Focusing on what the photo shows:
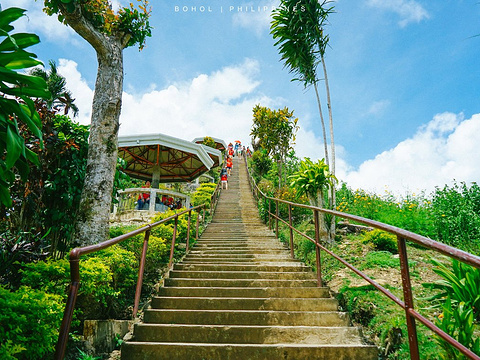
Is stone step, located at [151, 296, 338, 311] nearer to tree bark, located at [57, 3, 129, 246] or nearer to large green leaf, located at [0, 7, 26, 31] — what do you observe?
tree bark, located at [57, 3, 129, 246]

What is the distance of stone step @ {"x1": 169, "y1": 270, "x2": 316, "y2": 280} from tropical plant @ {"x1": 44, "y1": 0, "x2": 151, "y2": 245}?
152 cm

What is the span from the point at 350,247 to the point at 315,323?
3.49m

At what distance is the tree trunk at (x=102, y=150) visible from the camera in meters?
4.29

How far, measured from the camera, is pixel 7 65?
1866 mm

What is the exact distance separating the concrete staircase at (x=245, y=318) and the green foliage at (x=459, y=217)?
3.99m

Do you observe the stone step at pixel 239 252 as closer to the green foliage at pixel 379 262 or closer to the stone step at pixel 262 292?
the green foliage at pixel 379 262

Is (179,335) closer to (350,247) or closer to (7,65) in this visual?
(7,65)

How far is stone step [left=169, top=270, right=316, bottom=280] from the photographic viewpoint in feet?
12.4

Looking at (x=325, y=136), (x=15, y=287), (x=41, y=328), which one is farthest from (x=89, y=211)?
(x=325, y=136)

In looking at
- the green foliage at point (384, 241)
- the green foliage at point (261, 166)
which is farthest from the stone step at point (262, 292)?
the green foliage at point (261, 166)

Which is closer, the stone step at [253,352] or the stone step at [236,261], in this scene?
the stone step at [253,352]

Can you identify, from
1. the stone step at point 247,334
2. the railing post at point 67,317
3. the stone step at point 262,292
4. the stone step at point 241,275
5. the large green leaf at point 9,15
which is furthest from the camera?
the stone step at point 241,275

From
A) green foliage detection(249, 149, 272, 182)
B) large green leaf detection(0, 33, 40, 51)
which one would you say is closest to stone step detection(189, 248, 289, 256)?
large green leaf detection(0, 33, 40, 51)

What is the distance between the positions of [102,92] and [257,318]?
14.6 ft
